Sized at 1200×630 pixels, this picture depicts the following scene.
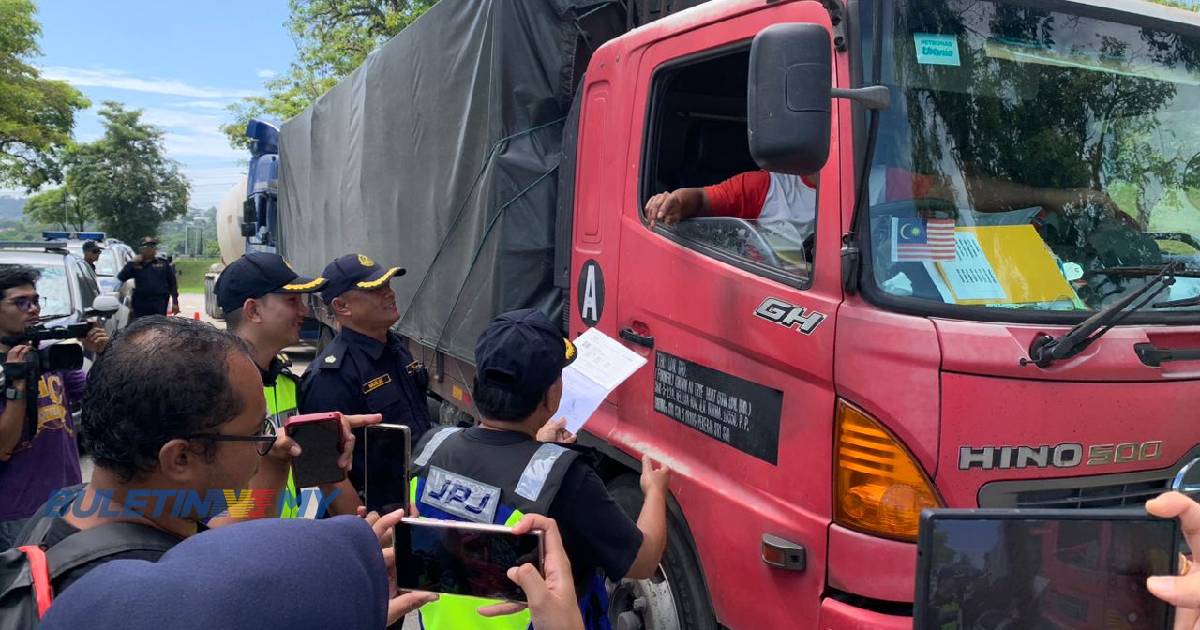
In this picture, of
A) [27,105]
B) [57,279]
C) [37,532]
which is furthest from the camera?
[27,105]

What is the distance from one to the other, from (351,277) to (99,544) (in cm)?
221

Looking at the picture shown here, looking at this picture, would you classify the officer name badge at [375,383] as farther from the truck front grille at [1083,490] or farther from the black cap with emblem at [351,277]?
the truck front grille at [1083,490]

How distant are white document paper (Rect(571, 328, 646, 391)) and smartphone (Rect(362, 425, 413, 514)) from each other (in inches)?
33.0

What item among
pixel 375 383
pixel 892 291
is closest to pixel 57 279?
pixel 375 383

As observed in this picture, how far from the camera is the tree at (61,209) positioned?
42.2 metres

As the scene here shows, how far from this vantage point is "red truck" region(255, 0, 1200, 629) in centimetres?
204

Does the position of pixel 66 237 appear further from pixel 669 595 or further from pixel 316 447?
pixel 316 447

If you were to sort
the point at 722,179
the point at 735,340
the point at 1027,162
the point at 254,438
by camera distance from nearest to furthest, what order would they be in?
1. the point at 254,438
2. the point at 1027,162
3. the point at 735,340
4. the point at 722,179

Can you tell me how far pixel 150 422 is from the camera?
4.12 feet

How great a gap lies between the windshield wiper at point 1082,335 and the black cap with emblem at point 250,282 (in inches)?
91.0

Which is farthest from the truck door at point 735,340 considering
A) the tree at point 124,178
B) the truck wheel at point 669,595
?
the tree at point 124,178

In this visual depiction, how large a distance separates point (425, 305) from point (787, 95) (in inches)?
131

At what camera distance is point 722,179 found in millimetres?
3605

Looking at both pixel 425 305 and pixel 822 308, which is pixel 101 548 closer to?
pixel 822 308
